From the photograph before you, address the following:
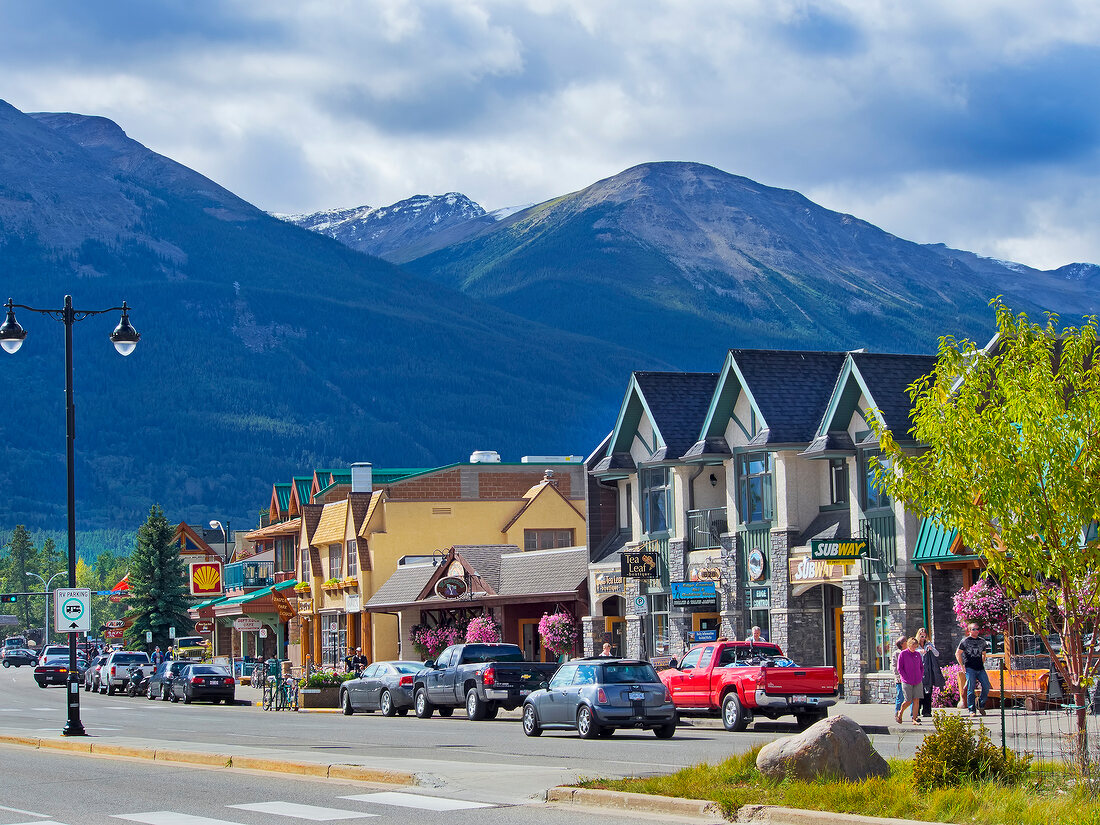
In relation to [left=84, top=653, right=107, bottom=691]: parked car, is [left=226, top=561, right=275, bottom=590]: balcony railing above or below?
above

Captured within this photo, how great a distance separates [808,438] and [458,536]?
28.9 meters

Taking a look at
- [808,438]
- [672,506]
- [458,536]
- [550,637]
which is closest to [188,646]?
[458,536]

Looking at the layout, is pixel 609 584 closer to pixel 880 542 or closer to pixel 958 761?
pixel 880 542

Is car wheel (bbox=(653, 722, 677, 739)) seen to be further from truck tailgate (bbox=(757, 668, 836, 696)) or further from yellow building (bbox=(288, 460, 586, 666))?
yellow building (bbox=(288, 460, 586, 666))

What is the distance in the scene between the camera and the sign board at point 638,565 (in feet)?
153

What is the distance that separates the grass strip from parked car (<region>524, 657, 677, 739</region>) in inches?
451

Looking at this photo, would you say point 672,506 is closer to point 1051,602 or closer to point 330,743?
point 330,743

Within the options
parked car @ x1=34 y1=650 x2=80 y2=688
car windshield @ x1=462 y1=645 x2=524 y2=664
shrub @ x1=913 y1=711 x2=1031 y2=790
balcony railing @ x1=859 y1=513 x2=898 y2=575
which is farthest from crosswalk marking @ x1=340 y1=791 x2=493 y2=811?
parked car @ x1=34 y1=650 x2=80 y2=688

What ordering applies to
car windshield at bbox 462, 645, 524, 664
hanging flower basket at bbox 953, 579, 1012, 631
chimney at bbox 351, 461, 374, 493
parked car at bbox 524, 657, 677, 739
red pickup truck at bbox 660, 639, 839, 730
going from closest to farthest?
1. parked car at bbox 524, 657, 677, 739
2. red pickup truck at bbox 660, 639, 839, 730
3. hanging flower basket at bbox 953, 579, 1012, 631
4. car windshield at bbox 462, 645, 524, 664
5. chimney at bbox 351, 461, 374, 493

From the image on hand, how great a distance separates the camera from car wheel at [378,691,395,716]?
42794mm

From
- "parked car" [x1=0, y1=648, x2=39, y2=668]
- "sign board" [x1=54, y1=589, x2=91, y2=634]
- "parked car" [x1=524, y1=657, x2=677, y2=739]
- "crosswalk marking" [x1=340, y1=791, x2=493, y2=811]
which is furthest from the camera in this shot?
"parked car" [x1=0, y1=648, x2=39, y2=668]

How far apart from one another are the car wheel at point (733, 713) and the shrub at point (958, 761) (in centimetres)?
1567

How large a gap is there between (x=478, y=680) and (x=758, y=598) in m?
8.81

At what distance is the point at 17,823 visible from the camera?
642 inches
